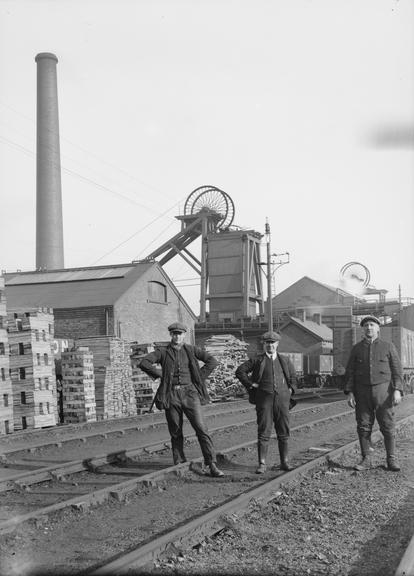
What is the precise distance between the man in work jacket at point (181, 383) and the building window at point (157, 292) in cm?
2664

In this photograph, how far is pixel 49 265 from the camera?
44.2 m

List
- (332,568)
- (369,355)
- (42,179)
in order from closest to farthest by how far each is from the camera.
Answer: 1. (332,568)
2. (369,355)
3. (42,179)

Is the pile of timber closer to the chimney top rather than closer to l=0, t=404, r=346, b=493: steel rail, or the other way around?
l=0, t=404, r=346, b=493: steel rail

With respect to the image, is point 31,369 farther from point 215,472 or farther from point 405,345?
point 405,345

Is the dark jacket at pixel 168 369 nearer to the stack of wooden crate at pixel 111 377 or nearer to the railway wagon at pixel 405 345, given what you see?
the stack of wooden crate at pixel 111 377

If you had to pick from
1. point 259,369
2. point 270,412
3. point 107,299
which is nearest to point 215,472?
point 270,412

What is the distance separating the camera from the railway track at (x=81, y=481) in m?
6.47

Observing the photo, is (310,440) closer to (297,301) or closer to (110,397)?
(110,397)

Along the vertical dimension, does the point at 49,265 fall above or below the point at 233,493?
above

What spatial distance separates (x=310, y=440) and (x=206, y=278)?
163ft

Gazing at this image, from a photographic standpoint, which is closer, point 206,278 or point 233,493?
point 233,493

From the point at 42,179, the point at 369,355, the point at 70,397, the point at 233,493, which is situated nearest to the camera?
the point at 233,493

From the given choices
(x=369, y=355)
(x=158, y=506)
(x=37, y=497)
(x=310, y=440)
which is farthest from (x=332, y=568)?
(x=310, y=440)

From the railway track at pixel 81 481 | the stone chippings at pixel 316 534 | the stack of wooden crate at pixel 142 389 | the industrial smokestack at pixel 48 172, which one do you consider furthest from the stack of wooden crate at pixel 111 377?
the industrial smokestack at pixel 48 172
